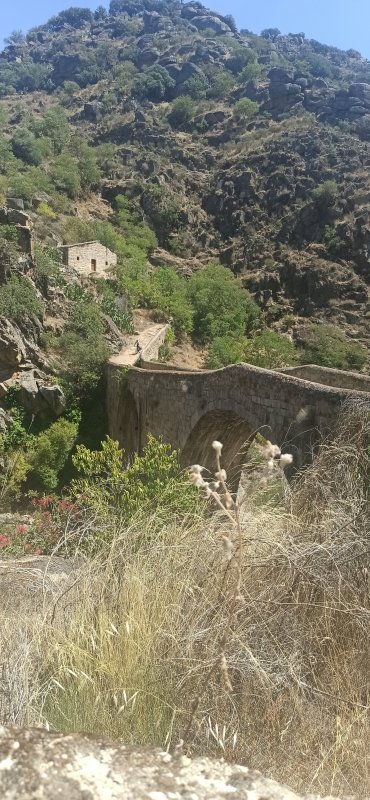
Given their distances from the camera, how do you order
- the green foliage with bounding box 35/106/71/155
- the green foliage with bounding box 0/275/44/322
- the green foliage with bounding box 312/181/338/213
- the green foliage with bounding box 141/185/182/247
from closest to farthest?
the green foliage with bounding box 0/275/44/322, the green foliage with bounding box 312/181/338/213, the green foliage with bounding box 141/185/182/247, the green foliage with bounding box 35/106/71/155

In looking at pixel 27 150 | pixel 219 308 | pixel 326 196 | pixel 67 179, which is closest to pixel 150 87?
pixel 27 150

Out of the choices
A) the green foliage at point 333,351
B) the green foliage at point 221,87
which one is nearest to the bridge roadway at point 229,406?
the green foliage at point 333,351

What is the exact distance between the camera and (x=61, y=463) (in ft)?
64.5

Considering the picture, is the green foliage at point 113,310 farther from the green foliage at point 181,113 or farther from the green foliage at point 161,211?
the green foliage at point 181,113

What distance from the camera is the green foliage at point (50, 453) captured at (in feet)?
62.5

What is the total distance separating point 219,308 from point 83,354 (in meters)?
16.4

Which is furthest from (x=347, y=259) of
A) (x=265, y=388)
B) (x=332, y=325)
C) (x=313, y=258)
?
(x=265, y=388)

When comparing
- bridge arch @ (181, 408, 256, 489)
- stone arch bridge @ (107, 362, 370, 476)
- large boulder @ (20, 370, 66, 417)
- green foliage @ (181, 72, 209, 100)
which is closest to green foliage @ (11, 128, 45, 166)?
green foliage @ (181, 72, 209, 100)

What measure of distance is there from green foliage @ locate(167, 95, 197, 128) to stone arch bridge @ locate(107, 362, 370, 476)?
5858cm

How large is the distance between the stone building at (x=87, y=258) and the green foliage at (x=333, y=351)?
42.7 ft

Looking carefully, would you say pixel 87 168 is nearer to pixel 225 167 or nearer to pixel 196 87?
pixel 225 167

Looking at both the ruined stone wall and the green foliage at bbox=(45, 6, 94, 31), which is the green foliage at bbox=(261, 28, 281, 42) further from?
the ruined stone wall

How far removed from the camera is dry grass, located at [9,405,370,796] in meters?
2.71

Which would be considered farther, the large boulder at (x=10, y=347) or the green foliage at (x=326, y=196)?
the green foliage at (x=326, y=196)
